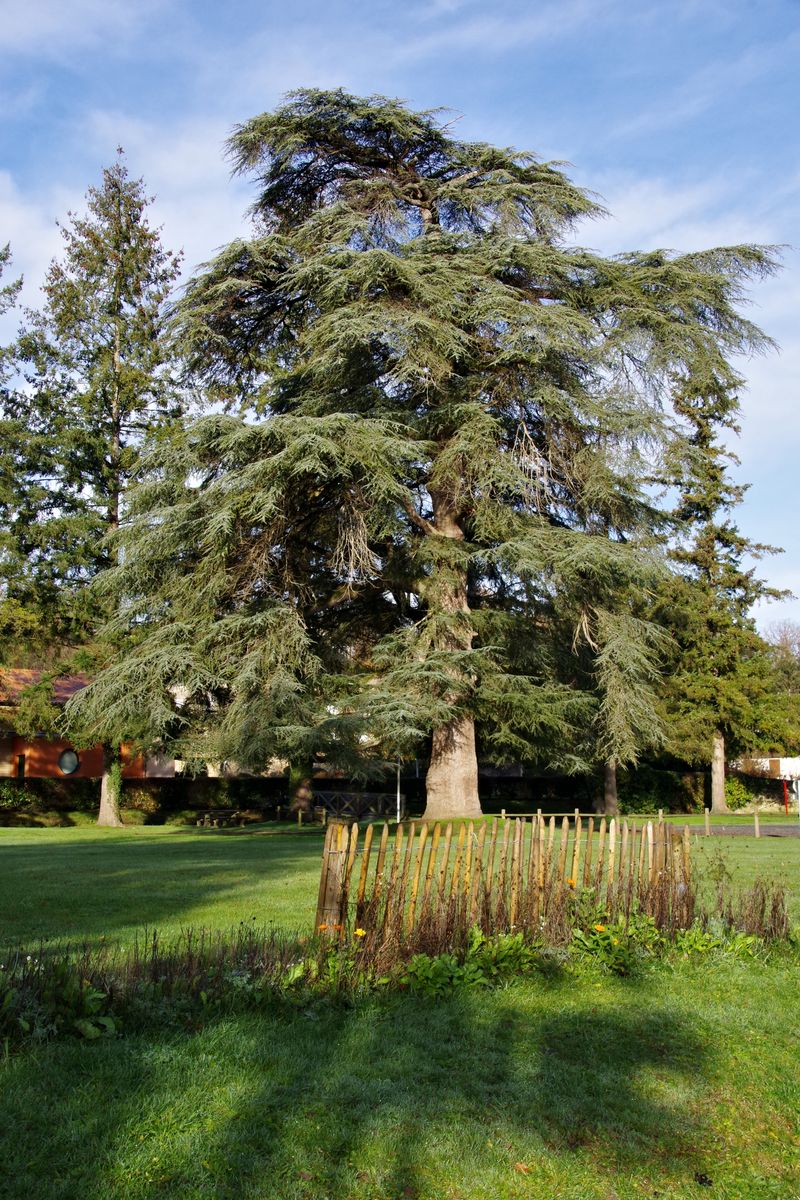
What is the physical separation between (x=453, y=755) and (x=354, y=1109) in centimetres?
1765

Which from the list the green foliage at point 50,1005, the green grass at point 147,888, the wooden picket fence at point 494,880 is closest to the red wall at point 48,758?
the green grass at point 147,888

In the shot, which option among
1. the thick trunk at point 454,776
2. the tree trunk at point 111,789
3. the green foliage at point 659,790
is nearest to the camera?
the thick trunk at point 454,776

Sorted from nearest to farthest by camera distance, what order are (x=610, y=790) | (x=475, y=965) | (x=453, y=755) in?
(x=475, y=965)
(x=453, y=755)
(x=610, y=790)

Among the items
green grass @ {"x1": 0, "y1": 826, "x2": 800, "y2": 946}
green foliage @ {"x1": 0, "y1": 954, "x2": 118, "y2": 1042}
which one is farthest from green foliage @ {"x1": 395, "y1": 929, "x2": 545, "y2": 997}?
green foliage @ {"x1": 0, "y1": 954, "x2": 118, "y2": 1042}

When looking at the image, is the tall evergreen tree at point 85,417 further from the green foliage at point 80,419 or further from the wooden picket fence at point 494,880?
the wooden picket fence at point 494,880

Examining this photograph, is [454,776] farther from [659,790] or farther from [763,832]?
[659,790]

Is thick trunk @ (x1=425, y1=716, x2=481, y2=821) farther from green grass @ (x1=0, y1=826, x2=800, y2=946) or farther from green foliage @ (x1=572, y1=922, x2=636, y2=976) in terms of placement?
green foliage @ (x1=572, y1=922, x2=636, y2=976)

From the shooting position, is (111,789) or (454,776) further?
(111,789)

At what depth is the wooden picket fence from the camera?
6184mm

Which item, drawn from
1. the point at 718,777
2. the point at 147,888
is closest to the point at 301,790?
the point at 718,777

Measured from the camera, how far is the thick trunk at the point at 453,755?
2117cm

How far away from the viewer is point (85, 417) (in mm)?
30016

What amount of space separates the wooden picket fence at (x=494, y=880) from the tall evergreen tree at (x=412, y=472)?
11.6 metres

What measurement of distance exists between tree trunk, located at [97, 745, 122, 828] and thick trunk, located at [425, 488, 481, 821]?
11957 mm
